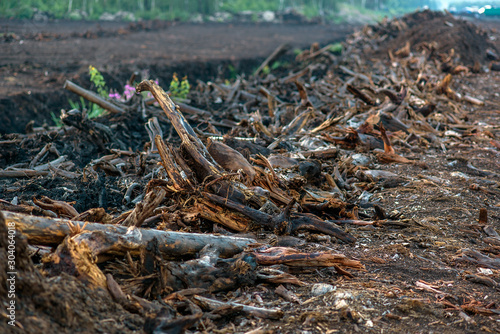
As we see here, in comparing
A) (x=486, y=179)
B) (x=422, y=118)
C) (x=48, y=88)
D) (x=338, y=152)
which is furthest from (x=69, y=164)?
(x=48, y=88)

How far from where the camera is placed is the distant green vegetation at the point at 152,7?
67.7 feet

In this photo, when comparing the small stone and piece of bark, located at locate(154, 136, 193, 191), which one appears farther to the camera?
piece of bark, located at locate(154, 136, 193, 191)

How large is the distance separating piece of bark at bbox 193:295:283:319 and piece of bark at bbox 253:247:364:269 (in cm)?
39

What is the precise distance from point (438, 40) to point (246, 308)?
14742 mm

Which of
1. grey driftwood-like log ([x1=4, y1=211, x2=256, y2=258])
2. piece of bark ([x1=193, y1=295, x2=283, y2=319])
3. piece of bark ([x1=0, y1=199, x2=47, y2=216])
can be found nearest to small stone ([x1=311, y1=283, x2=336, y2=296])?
piece of bark ([x1=193, y1=295, x2=283, y2=319])

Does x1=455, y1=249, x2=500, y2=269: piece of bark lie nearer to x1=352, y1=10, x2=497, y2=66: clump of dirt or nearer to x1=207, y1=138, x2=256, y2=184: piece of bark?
x1=207, y1=138, x2=256, y2=184: piece of bark

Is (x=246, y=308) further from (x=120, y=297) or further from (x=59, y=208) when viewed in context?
(x=59, y=208)

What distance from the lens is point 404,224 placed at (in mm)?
3191

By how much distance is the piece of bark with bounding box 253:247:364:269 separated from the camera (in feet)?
7.56

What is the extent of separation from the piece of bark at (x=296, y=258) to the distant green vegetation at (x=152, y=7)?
70.5 feet

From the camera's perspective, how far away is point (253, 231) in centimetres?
269

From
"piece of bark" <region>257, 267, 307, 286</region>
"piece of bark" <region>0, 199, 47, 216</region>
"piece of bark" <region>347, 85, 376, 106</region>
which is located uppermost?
"piece of bark" <region>347, 85, 376, 106</region>

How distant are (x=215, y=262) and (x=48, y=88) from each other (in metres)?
8.64

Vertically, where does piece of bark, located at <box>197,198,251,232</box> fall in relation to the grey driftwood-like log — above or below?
below
